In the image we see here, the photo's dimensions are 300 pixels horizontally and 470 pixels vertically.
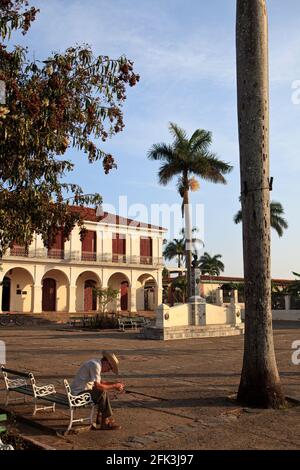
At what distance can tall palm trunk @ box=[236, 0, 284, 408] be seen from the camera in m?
7.45

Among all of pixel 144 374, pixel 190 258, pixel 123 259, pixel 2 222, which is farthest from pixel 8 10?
pixel 123 259

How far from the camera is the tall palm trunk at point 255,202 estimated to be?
24.5 feet

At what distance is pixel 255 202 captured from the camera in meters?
7.73

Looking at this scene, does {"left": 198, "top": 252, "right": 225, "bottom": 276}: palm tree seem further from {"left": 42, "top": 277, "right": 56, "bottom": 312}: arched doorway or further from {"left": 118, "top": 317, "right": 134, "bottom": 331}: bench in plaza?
{"left": 118, "top": 317, "right": 134, "bottom": 331}: bench in plaza

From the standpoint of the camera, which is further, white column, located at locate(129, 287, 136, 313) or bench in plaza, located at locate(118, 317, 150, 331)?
white column, located at locate(129, 287, 136, 313)

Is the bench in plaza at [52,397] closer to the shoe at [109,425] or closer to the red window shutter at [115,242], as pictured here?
the shoe at [109,425]

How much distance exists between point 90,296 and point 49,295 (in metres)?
3.57

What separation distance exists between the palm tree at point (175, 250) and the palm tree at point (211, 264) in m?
4.46

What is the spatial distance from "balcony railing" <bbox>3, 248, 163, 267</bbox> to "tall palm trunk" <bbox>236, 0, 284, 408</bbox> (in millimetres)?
27059

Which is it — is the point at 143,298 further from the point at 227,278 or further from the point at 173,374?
the point at 173,374

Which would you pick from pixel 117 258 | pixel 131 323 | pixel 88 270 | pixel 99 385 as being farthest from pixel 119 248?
pixel 99 385
